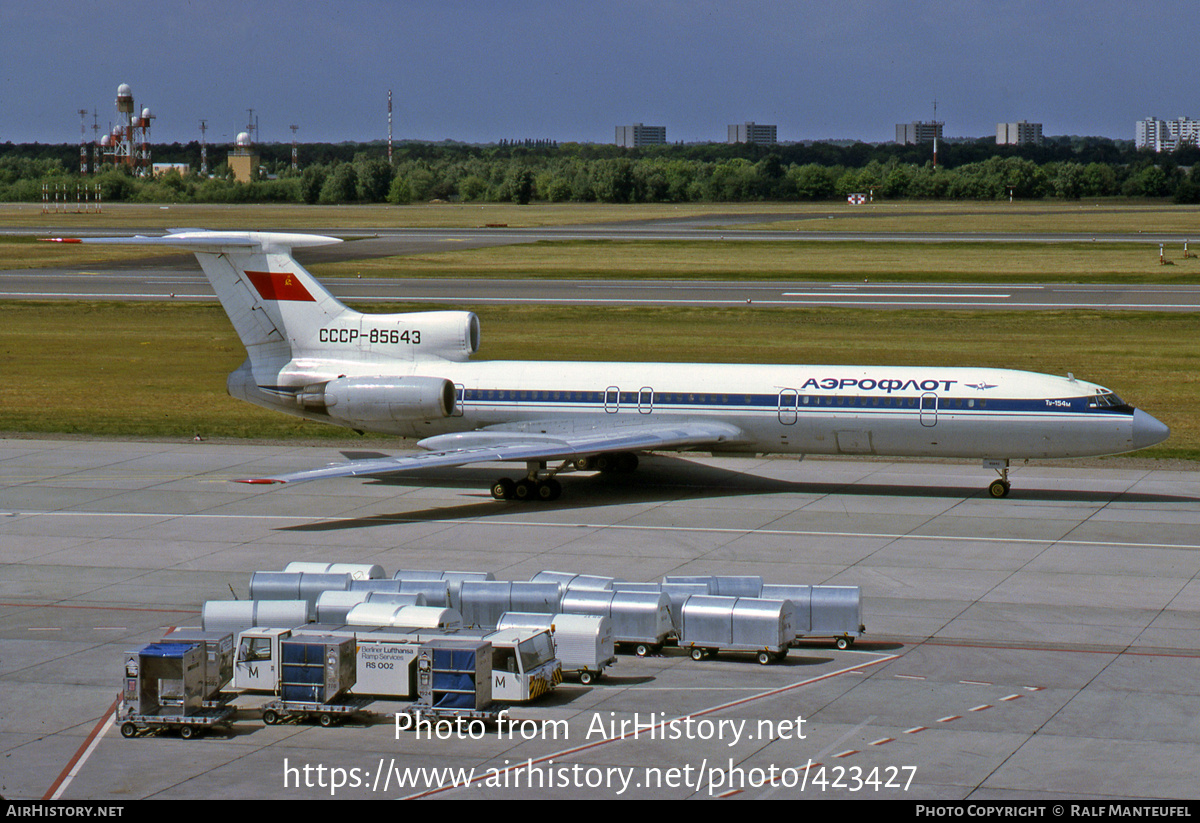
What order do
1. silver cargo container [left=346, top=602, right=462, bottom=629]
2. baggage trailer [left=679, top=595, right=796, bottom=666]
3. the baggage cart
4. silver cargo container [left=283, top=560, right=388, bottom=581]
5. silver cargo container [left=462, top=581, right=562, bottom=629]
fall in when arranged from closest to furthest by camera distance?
1. the baggage cart
2. silver cargo container [left=346, top=602, right=462, bottom=629]
3. baggage trailer [left=679, top=595, right=796, bottom=666]
4. silver cargo container [left=462, top=581, right=562, bottom=629]
5. silver cargo container [left=283, top=560, right=388, bottom=581]

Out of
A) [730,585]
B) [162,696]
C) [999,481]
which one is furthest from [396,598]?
[999,481]

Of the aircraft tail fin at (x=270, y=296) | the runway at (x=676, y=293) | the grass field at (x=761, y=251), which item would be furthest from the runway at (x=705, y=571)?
the grass field at (x=761, y=251)

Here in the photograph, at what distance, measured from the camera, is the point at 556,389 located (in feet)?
118

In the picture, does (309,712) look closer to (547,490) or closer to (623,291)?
(547,490)

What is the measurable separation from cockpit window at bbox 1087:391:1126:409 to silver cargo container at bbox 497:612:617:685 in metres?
17.5

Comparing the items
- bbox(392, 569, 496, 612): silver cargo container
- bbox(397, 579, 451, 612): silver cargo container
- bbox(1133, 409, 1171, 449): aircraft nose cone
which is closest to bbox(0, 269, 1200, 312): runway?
bbox(1133, 409, 1171, 449): aircraft nose cone

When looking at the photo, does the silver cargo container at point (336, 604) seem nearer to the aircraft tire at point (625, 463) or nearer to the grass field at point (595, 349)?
the aircraft tire at point (625, 463)

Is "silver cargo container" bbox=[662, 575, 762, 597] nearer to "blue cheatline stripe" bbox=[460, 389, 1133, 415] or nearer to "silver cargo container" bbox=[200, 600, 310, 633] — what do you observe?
"silver cargo container" bbox=[200, 600, 310, 633]

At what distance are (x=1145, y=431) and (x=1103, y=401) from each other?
1207 millimetres

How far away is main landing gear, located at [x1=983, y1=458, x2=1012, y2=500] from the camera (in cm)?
3438

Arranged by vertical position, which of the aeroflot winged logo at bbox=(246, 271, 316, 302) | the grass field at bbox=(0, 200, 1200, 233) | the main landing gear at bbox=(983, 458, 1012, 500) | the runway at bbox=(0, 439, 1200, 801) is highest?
the grass field at bbox=(0, 200, 1200, 233)

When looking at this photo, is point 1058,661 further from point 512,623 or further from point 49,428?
point 49,428

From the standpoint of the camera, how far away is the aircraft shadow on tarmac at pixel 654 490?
33.4m
